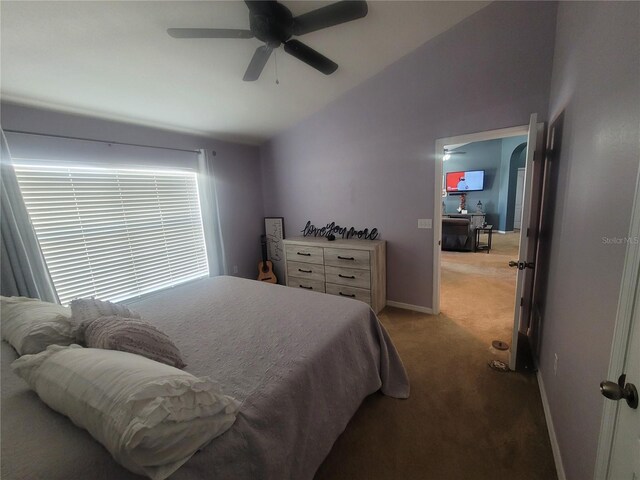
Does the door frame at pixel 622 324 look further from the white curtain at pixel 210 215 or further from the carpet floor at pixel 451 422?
the white curtain at pixel 210 215

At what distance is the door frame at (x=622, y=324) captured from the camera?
0.63 metres

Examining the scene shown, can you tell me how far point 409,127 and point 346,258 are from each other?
5.20 ft

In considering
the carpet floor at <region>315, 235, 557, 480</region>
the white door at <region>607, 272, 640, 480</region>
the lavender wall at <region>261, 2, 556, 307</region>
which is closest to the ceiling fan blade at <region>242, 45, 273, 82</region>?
the lavender wall at <region>261, 2, 556, 307</region>

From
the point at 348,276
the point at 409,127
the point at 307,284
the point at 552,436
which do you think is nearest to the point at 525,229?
the point at 552,436

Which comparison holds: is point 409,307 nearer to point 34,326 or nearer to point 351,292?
point 351,292

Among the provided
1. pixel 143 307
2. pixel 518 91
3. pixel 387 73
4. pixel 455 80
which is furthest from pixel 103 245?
pixel 518 91

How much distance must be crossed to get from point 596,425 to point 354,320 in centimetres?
101

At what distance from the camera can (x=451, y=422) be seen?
1534 mm

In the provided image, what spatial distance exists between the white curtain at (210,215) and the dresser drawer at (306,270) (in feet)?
3.18

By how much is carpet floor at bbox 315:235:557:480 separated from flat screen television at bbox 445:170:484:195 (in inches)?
230

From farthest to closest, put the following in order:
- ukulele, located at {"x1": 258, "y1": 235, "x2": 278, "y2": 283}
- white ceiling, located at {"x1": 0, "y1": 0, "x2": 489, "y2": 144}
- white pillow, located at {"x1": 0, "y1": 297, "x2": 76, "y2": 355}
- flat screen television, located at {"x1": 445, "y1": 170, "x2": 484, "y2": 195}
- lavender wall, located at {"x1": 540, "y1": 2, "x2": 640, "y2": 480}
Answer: flat screen television, located at {"x1": 445, "y1": 170, "x2": 484, "y2": 195} < ukulele, located at {"x1": 258, "y1": 235, "x2": 278, "y2": 283} < white ceiling, located at {"x1": 0, "y1": 0, "x2": 489, "y2": 144} < white pillow, located at {"x1": 0, "y1": 297, "x2": 76, "y2": 355} < lavender wall, located at {"x1": 540, "y1": 2, "x2": 640, "y2": 480}

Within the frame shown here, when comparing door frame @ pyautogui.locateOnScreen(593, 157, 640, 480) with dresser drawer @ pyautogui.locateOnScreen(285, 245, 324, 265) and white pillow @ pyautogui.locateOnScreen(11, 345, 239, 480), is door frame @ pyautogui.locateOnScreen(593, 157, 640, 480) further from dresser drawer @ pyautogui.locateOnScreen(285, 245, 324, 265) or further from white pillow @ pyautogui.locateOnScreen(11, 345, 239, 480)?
dresser drawer @ pyautogui.locateOnScreen(285, 245, 324, 265)

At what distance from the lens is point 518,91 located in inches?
84.0

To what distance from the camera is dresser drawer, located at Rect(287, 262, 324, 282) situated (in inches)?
124
